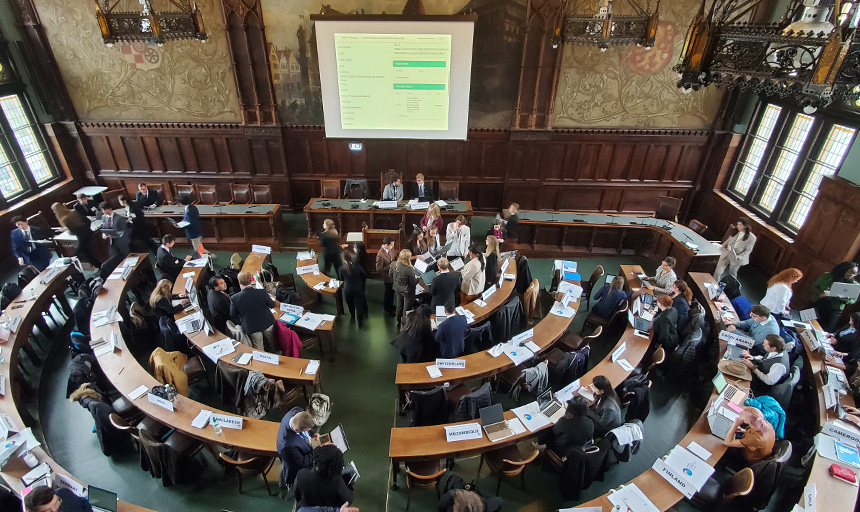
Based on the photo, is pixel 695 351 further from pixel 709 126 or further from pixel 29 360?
pixel 29 360

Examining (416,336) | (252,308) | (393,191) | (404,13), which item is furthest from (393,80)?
(416,336)

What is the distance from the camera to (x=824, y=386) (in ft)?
18.7

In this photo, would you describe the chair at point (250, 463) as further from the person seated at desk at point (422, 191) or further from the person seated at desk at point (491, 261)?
the person seated at desk at point (422, 191)

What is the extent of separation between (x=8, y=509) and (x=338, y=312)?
196 inches

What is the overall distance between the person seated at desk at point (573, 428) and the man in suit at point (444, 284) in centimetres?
259

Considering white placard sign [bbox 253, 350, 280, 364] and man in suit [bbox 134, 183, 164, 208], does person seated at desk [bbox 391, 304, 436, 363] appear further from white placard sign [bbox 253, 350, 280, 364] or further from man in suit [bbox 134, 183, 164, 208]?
man in suit [bbox 134, 183, 164, 208]

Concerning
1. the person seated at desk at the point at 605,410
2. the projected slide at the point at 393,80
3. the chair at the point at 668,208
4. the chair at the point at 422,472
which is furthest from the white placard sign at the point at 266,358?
the chair at the point at 668,208

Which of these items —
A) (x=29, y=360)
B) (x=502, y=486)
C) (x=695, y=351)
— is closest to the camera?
(x=502, y=486)

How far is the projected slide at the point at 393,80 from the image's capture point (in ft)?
32.8

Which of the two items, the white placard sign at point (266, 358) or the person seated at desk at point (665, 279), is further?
the person seated at desk at point (665, 279)

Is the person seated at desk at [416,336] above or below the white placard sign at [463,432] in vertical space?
above

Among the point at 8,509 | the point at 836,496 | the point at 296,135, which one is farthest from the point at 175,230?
the point at 836,496

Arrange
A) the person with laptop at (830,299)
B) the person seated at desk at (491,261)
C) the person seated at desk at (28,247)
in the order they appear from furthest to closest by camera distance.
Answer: the person seated at desk at (28,247) → the person seated at desk at (491,261) → the person with laptop at (830,299)

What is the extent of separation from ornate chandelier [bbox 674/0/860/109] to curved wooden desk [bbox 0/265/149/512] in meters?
7.42
